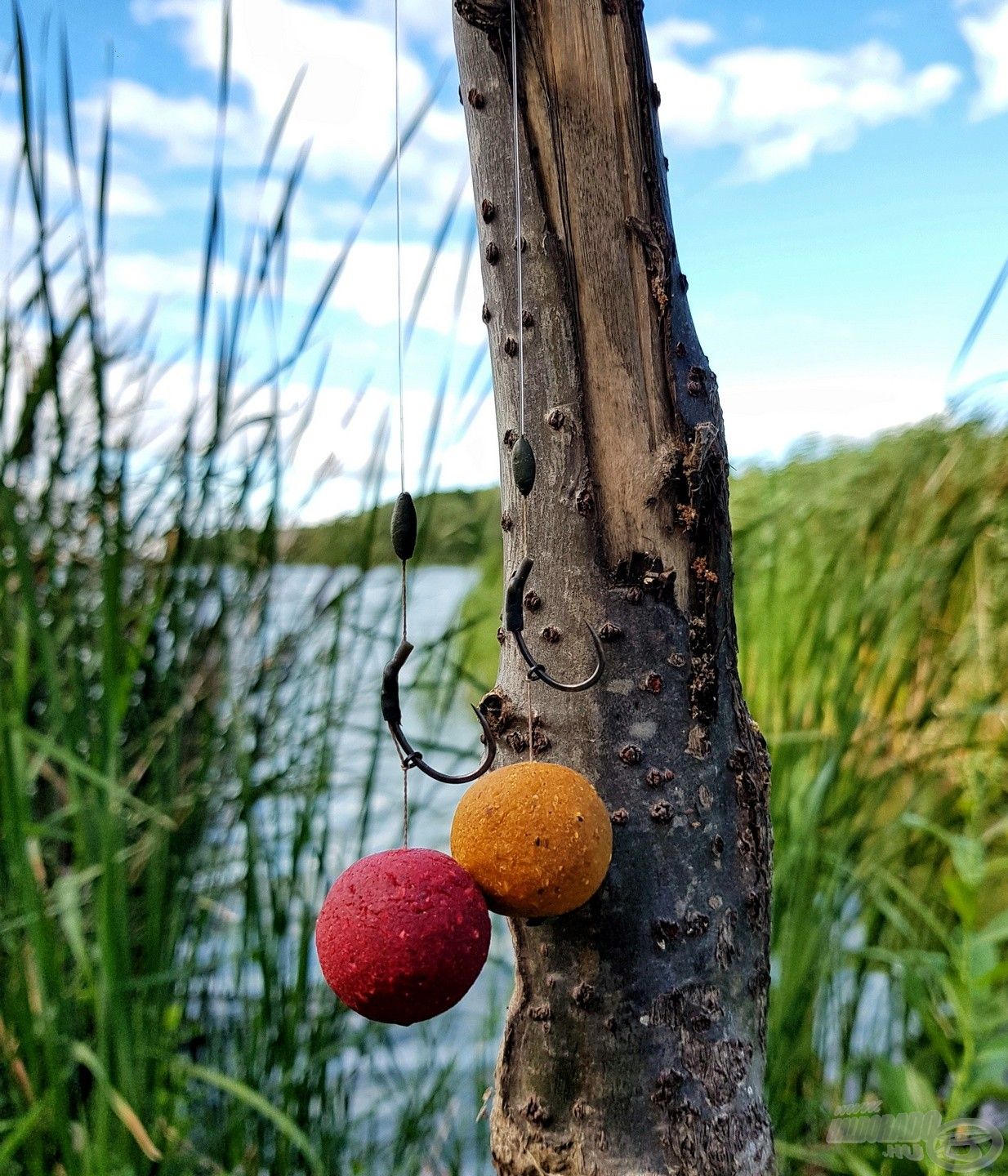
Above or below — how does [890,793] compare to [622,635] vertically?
below

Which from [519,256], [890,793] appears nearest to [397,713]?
[519,256]

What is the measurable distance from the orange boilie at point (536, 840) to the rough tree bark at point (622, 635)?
3.8 inches

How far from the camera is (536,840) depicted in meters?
0.71

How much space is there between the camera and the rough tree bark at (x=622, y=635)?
2.71 feet

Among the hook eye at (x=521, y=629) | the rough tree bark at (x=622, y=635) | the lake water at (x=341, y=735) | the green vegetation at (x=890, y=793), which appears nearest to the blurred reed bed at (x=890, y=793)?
the green vegetation at (x=890, y=793)

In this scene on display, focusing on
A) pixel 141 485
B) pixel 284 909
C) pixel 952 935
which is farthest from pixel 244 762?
pixel 952 935

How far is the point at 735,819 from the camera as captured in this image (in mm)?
873

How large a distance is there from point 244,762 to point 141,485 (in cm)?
78

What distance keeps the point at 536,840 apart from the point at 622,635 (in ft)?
0.66

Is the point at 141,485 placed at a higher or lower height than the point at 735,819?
higher

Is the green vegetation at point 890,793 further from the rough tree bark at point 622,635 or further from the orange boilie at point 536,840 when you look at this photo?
the orange boilie at point 536,840

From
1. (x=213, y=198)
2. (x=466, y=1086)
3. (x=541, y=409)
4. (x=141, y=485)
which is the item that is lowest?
(x=466, y=1086)

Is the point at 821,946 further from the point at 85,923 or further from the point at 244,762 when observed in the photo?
the point at 85,923

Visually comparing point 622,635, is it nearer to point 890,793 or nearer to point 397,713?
point 397,713
